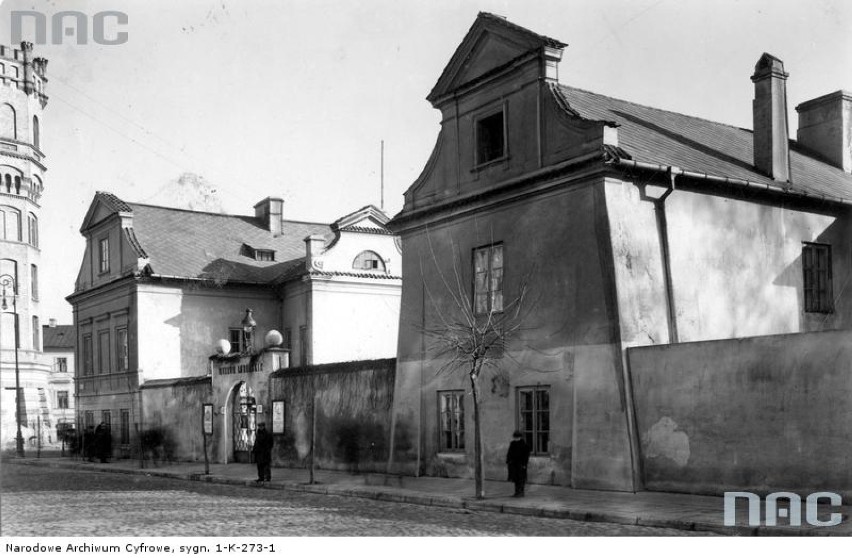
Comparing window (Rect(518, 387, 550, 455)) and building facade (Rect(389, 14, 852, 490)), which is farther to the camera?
window (Rect(518, 387, 550, 455))

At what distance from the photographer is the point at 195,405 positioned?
32.3m

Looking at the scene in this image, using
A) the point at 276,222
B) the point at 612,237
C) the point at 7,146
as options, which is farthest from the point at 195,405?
the point at 7,146

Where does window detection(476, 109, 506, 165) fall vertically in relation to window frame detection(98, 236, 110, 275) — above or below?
above

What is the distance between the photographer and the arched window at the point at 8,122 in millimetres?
49188

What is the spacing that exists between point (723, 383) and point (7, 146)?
46.5 meters

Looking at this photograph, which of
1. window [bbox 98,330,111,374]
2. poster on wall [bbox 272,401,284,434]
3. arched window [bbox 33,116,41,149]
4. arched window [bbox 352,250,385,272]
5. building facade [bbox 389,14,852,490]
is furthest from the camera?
arched window [bbox 33,116,41,149]

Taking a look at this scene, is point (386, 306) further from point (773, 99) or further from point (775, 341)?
point (775, 341)

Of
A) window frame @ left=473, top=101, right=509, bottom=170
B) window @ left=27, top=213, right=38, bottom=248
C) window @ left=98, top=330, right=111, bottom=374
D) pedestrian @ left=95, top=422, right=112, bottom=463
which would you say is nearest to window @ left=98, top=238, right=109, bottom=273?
window @ left=98, top=330, right=111, bottom=374

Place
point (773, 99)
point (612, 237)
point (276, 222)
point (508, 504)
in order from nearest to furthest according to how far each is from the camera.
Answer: point (508, 504), point (612, 237), point (773, 99), point (276, 222)

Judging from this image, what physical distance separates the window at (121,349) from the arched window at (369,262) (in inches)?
373

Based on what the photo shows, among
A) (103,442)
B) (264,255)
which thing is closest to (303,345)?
(264,255)

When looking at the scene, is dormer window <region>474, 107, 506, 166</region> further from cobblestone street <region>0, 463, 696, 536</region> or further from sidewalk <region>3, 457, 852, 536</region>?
cobblestone street <region>0, 463, 696, 536</region>

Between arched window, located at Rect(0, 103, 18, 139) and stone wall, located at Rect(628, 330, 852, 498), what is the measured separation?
40.8 metres

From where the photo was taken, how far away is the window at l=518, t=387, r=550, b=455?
1972cm
